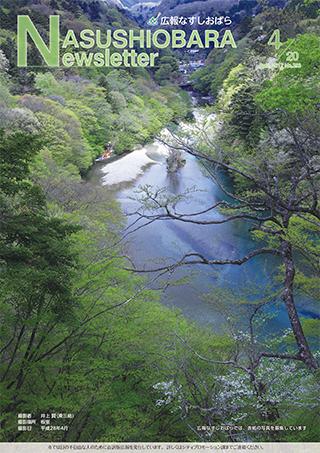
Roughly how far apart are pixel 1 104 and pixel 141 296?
26.5 ft

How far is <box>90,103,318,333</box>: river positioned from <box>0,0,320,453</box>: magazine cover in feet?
0.27

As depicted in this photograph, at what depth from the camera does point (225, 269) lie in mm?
11008

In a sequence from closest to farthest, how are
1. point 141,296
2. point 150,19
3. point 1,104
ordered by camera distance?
1. point 141,296
2. point 150,19
3. point 1,104

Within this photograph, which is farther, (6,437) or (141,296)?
(141,296)

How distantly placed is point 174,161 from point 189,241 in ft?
6.65

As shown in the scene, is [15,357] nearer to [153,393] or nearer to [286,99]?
[153,393]

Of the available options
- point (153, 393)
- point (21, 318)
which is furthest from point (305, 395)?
point (21, 318)

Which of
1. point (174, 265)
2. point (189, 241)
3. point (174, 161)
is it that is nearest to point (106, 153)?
point (174, 161)

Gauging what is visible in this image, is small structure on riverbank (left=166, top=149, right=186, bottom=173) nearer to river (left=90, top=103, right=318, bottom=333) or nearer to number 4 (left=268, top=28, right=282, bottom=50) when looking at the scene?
river (left=90, top=103, right=318, bottom=333)

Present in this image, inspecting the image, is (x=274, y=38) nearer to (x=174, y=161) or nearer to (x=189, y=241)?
(x=174, y=161)

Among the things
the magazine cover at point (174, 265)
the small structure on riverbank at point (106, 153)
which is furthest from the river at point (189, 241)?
the small structure on riverbank at point (106, 153)

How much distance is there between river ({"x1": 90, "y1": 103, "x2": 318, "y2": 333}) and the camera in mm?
9617

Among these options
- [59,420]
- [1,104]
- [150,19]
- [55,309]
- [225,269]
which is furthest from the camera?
[1,104]

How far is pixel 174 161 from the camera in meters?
11.8
